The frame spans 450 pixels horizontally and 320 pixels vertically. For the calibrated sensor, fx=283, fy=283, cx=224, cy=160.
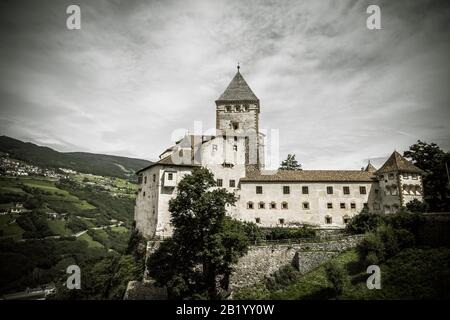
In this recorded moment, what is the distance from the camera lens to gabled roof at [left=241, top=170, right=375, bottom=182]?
3916 centimetres

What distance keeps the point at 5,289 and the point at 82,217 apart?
40529 millimetres

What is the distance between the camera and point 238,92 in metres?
50.5

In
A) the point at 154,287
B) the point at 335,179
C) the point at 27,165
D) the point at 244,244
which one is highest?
the point at 27,165

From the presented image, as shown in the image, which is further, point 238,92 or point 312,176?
point 238,92

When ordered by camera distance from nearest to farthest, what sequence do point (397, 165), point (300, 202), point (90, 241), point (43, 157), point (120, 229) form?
point (397, 165) → point (300, 202) → point (90, 241) → point (120, 229) → point (43, 157)

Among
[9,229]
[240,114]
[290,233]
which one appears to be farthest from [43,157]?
[290,233]

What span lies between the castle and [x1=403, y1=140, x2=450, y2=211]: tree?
3.66 meters

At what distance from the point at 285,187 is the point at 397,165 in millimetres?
14637

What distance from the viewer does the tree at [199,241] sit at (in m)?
26.3

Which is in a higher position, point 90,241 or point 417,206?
point 417,206

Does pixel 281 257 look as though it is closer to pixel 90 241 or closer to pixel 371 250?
pixel 371 250

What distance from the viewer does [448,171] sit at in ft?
121
